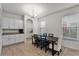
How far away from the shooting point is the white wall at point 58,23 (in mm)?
2654

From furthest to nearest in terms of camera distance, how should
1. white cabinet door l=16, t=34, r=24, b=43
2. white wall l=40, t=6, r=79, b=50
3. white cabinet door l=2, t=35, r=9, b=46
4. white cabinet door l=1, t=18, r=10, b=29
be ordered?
white cabinet door l=16, t=34, r=24, b=43 → white cabinet door l=1, t=18, r=10, b=29 → white cabinet door l=2, t=35, r=9, b=46 → white wall l=40, t=6, r=79, b=50

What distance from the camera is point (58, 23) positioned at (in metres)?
2.98

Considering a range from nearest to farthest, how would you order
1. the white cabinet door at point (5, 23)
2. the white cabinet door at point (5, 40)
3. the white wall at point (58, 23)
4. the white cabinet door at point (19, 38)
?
the white wall at point (58, 23) → the white cabinet door at point (5, 40) → the white cabinet door at point (5, 23) → the white cabinet door at point (19, 38)

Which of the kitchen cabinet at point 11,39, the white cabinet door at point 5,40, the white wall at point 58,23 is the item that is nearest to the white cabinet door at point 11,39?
the kitchen cabinet at point 11,39

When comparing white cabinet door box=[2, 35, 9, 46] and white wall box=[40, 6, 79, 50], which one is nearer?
white wall box=[40, 6, 79, 50]

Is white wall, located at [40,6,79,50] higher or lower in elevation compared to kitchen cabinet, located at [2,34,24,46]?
higher

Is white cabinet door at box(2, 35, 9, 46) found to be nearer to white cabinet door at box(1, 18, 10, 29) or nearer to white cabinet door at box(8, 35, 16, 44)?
white cabinet door at box(8, 35, 16, 44)

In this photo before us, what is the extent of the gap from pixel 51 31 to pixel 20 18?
2430 mm

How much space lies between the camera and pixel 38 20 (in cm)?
273

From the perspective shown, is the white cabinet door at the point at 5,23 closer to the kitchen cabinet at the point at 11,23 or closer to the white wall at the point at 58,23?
the kitchen cabinet at the point at 11,23

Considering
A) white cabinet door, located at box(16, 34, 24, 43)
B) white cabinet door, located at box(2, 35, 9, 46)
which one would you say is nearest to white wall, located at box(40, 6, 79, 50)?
white cabinet door, located at box(16, 34, 24, 43)

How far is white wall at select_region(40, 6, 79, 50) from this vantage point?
2654mm

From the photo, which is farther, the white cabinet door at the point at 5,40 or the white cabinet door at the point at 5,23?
the white cabinet door at the point at 5,23

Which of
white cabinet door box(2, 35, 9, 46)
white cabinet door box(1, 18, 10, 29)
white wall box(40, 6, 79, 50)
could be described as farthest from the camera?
white cabinet door box(1, 18, 10, 29)
